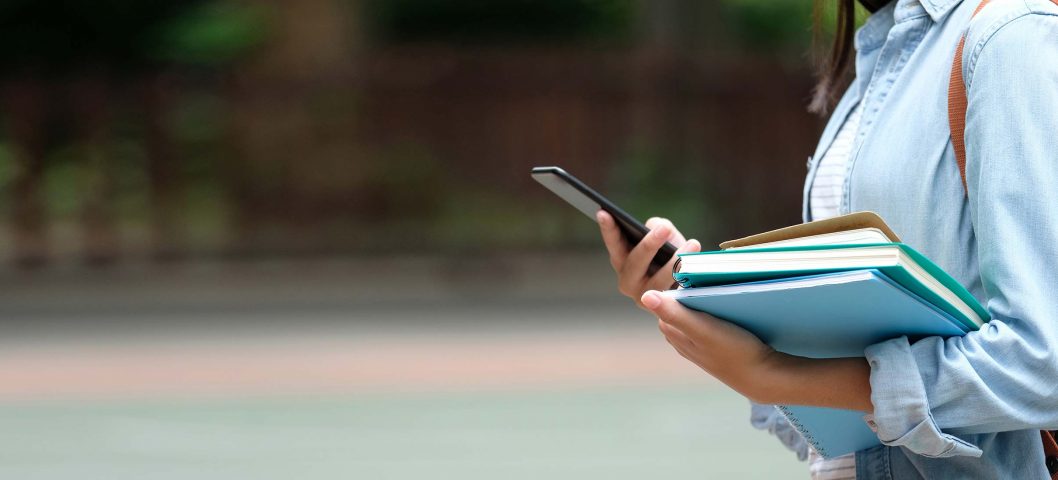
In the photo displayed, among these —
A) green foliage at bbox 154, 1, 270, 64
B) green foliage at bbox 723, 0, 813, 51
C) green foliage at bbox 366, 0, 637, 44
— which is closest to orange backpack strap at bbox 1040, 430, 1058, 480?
green foliage at bbox 154, 1, 270, 64

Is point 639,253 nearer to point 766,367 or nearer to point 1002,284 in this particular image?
point 766,367

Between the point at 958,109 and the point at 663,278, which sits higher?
the point at 958,109

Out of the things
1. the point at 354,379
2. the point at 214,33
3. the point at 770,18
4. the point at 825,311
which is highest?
the point at 214,33

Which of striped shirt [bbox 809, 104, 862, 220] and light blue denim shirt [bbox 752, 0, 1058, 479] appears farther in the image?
striped shirt [bbox 809, 104, 862, 220]

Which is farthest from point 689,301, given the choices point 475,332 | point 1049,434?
point 475,332

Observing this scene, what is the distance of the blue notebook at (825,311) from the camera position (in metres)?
1.31

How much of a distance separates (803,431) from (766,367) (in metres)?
0.24

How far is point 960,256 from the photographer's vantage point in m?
1.46

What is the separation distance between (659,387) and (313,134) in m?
4.63

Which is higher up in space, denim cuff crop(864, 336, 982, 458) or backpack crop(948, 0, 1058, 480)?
backpack crop(948, 0, 1058, 480)

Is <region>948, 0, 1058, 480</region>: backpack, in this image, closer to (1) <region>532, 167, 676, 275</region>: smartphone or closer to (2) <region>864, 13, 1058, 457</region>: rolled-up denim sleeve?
(2) <region>864, 13, 1058, 457</region>: rolled-up denim sleeve

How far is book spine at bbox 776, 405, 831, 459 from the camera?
162 cm

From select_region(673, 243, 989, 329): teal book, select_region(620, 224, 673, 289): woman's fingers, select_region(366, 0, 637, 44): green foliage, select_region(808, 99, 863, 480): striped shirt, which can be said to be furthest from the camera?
select_region(366, 0, 637, 44): green foliage

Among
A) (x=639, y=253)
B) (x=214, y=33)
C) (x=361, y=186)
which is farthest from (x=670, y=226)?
(x=214, y=33)
